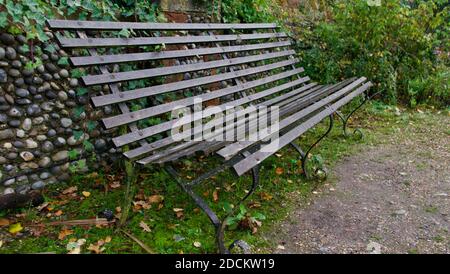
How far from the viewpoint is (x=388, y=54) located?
5.45 m

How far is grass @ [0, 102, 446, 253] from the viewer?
2.27 m

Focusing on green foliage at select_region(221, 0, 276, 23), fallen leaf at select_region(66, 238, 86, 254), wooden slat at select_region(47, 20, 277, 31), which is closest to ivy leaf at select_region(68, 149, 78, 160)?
fallen leaf at select_region(66, 238, 86, 254)

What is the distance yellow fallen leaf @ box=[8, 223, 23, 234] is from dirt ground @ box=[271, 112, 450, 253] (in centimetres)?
154

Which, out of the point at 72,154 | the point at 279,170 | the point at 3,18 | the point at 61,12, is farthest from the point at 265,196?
the point at 3,18

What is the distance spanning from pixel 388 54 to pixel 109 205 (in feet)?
14.6

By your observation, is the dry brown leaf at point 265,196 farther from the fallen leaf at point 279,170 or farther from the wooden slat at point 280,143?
the wooden slat at point 280,143

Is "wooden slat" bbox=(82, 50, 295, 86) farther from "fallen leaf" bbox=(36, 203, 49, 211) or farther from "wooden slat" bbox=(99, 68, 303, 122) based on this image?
"fallen leaf" bbox=(36, 203, 49, 211)

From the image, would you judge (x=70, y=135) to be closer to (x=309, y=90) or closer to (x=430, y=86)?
(x=309, y=90)

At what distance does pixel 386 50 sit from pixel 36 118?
451 cm

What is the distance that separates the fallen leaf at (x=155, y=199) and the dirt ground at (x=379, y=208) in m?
0.85

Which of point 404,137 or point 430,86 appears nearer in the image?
point 404,137

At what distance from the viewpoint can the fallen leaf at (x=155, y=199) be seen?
2758mm

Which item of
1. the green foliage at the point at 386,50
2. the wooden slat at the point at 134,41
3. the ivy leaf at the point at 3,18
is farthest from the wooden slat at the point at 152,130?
the green foliage at the point at 386,50
